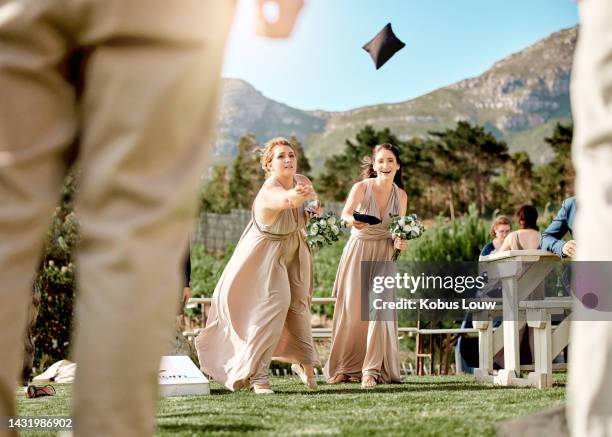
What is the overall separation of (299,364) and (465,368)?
13.7 ft

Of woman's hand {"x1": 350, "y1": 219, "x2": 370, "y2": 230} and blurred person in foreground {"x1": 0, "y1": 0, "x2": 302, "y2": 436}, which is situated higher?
woman's hand {"x1": 350, "y1": 219, "x2": 370, "y2": 230}

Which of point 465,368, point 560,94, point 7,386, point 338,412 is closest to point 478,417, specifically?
point 338,412

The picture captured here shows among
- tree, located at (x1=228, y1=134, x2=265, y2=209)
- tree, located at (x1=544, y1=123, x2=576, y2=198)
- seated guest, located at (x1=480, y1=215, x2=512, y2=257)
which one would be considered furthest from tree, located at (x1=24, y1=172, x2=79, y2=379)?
tree, located at (x1=228, y1=134, x2=265, y2=209)

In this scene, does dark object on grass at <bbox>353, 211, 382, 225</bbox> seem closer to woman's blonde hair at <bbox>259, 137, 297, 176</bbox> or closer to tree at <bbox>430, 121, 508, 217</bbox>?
woman's blonde hair at <bbox>259, 137, 297, 176</bbox>

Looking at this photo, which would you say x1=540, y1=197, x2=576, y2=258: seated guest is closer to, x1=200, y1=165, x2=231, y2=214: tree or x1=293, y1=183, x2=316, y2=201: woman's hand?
x1=293, y1=183, x2=316, y2=201: woman's hand

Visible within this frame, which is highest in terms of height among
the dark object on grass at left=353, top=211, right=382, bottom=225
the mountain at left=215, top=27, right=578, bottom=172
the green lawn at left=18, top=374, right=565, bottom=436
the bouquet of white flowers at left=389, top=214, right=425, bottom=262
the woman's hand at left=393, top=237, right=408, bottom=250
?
the mountain at left=215, top=27, right=578, bottom=172

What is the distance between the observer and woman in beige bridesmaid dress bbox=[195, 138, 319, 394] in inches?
283

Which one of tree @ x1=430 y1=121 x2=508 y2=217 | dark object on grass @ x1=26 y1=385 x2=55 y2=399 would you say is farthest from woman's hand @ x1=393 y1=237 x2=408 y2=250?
tree @ x1=430 y1=121 x2=508 y2=217

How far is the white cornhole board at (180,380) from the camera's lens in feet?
20.7

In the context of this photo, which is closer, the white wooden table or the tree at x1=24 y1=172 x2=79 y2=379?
the white wooden table

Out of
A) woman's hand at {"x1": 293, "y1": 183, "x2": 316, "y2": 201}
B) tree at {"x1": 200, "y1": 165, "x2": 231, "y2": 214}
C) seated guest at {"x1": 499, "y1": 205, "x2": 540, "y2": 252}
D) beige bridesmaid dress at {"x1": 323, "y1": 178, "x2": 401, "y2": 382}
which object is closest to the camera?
woman's hand at {"x1": 293, "y1": 183, "x2": 316, "y2": 201}

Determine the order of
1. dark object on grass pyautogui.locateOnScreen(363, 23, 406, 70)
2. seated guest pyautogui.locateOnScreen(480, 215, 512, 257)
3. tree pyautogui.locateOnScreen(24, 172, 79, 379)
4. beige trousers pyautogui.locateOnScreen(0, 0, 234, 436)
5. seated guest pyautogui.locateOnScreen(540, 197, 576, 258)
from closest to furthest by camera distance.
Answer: beige trousers pyautogui.locateOnScreen(0, 0, 234, 436) → seated guest pyautogui.locateOnScreen(540, 197, 576, 258) → dark object on grass pyautogui.locateOnScreen(363, 23, 406, 70) → seated guest pyautogui.locateOnScreen(480, 215, 512, 257) → tree pyautogui.locateOnScreen(24, 172, 79, 379)

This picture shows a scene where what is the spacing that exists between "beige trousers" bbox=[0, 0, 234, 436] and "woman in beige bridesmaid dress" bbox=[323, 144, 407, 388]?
6.92m

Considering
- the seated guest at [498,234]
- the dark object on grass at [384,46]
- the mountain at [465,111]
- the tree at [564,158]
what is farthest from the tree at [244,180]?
the mountain at [465,111]
